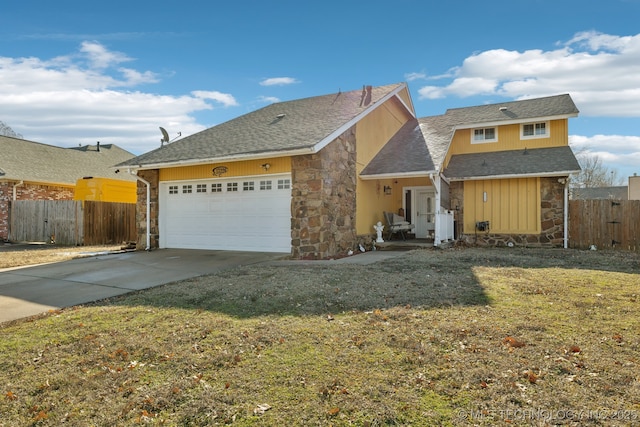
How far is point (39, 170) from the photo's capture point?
19844 mm

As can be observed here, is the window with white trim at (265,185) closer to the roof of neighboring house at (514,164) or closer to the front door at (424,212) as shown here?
the roof of neighboring house at (514,164)

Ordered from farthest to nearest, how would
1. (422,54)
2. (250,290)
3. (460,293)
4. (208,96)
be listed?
(208,96) → (422,54) → (250,290) → (460,293)

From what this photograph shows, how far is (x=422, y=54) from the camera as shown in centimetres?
1385

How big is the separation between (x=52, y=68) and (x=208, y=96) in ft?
18.2

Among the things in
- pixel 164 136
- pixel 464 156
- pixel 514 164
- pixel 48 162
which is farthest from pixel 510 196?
pixel 48 162

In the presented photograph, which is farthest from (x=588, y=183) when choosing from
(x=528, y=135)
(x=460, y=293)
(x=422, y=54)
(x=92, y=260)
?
(x=92, y=260)

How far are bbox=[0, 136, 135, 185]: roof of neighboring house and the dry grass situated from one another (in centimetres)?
1436

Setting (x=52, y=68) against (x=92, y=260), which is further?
(x=52, y=68)

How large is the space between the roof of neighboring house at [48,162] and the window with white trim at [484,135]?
50.8 ft

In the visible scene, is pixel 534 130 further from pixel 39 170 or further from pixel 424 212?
pixel 39 170

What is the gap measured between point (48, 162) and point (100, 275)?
17.1m

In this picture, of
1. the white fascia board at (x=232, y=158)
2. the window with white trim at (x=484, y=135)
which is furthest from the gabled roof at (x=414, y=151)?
the white fascia board at (x=232, y=158)

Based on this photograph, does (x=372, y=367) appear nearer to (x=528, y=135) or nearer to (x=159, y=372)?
(x=159, y=372)

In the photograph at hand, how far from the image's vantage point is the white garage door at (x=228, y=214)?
1084 cm
